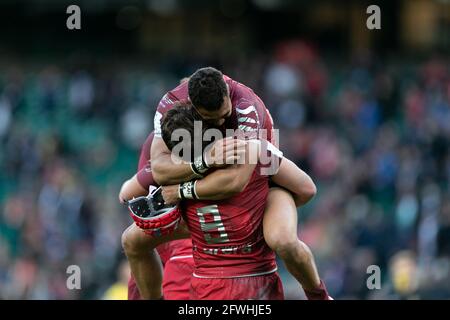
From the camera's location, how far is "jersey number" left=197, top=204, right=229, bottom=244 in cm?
720

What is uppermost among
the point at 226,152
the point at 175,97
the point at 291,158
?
the point at 175,97

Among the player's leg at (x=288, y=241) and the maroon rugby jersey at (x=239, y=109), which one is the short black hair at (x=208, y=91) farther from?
the player's leg at (x=288, y=241)

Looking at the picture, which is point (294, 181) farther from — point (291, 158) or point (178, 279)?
point (291, 158)

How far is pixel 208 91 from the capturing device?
6.83 meters

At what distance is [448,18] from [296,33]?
3.02 metres

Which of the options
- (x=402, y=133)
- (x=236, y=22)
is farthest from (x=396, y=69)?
(x=236, y=22)

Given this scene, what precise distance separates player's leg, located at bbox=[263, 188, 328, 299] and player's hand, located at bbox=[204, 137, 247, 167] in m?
0.55

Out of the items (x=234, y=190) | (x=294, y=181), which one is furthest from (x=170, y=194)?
(x=294, y=181)

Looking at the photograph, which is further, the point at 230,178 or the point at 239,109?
the point at 239,109

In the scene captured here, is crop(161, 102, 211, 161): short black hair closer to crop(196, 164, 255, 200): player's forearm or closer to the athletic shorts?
crop(196, 164, 255, 200): player's forearm

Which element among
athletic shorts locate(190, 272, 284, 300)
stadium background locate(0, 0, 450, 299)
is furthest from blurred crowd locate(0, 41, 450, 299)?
athletic shorts locate(190, 272, 284, 300)

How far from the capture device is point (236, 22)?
22812 millimetres

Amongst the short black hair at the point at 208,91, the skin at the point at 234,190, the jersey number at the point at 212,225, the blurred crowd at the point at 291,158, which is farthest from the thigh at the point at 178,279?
the blurred crowd at the point at 291,158

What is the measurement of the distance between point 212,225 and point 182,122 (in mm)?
758
